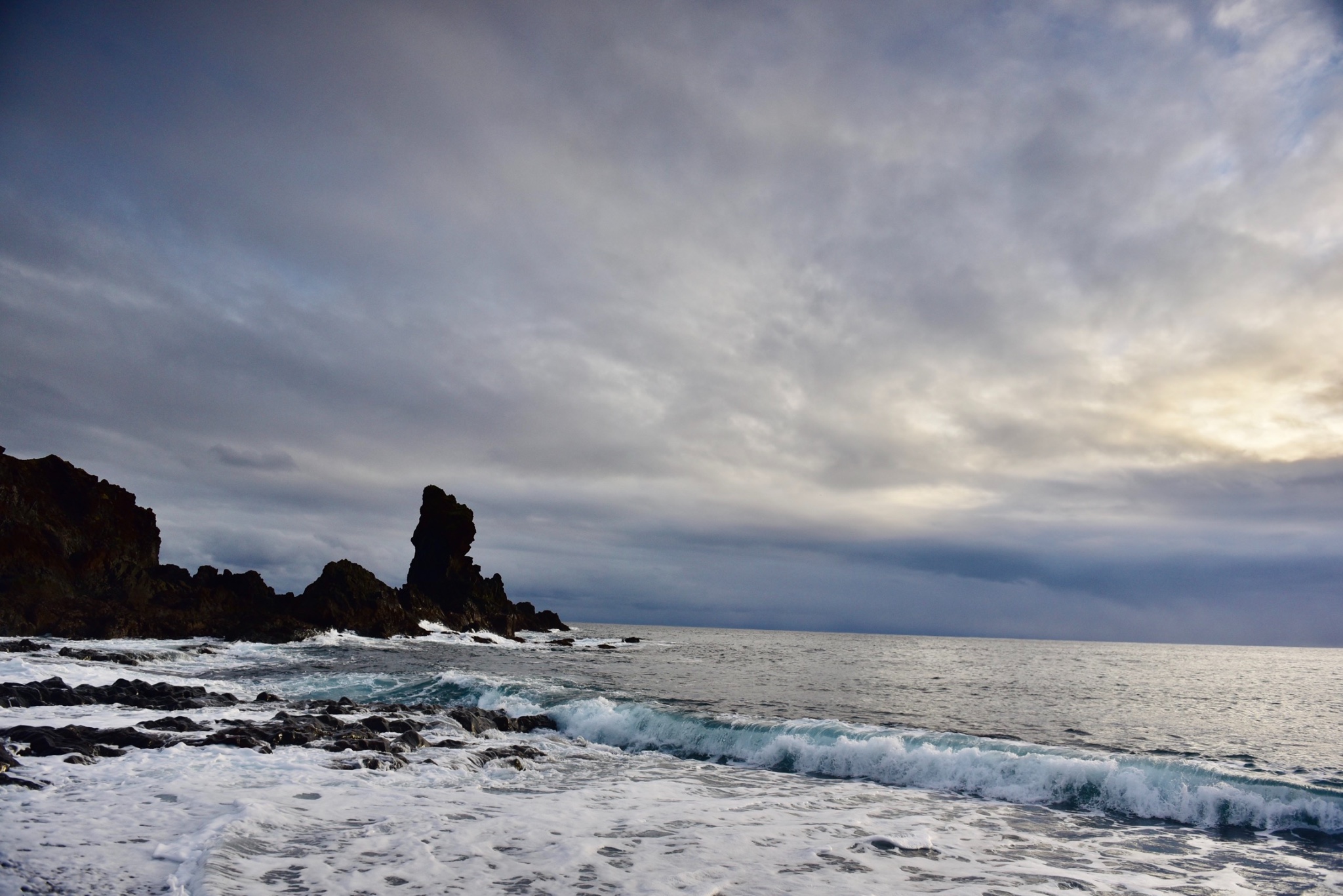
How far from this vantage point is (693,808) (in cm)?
1316

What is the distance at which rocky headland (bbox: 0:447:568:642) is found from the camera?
4531cm

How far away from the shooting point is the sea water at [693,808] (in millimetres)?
8656

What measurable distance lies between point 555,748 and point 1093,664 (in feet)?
258

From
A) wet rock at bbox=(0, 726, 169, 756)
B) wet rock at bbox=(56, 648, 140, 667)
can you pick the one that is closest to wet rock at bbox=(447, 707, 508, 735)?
wet rock at bbox=(0, 726, 169, 756)

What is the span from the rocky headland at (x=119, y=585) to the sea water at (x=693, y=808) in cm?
2111

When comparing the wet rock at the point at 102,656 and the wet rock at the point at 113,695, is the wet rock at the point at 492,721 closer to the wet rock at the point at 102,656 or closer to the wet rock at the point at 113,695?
the wet rock at the point at 113,695

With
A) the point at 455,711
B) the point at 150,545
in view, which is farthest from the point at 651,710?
the point at 150,545

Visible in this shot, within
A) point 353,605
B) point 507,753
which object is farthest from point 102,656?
point 353,605

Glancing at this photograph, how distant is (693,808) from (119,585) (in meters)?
58.3

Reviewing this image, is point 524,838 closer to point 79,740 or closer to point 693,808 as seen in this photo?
point 693,808

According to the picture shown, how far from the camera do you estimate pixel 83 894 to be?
689cm

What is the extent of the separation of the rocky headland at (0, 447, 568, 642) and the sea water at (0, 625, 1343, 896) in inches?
831

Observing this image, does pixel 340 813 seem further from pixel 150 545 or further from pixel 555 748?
pixel 150 545

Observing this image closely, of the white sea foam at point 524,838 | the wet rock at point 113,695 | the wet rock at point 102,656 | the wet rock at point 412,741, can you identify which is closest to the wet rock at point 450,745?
the wet rock at point 412,741
